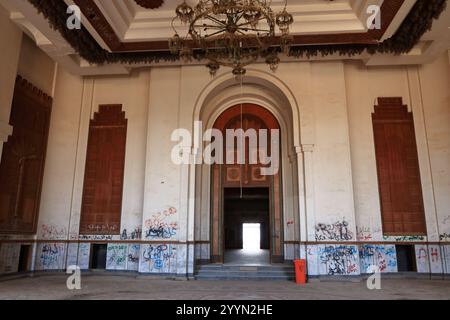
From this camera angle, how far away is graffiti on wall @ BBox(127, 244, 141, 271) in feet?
29.9

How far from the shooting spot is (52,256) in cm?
920

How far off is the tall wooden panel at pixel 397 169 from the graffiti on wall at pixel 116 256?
6.53 metres

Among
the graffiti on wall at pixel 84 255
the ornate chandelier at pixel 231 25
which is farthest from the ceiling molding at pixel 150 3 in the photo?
the graffiti on wall at pixel 84 255

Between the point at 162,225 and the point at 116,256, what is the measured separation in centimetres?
158

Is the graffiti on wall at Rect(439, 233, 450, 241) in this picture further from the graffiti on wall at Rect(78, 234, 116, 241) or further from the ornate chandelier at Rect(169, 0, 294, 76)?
the graffiti on wall at Rect(78, 234, 116, 241)

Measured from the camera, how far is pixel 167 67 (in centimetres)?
970

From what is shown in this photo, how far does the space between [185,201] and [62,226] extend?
3371mm

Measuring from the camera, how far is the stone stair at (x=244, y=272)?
27.8 feet

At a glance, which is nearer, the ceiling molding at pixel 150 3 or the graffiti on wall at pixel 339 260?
the ceiling molding at pixel 150 3

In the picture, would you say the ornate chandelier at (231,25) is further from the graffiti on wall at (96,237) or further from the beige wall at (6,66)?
the graffiti on wall at (96,237)

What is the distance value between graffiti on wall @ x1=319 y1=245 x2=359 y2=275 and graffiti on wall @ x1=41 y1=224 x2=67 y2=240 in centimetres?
645

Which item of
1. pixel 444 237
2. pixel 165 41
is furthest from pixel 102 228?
pixel 444 237

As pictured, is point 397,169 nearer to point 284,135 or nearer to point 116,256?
point 284,135
